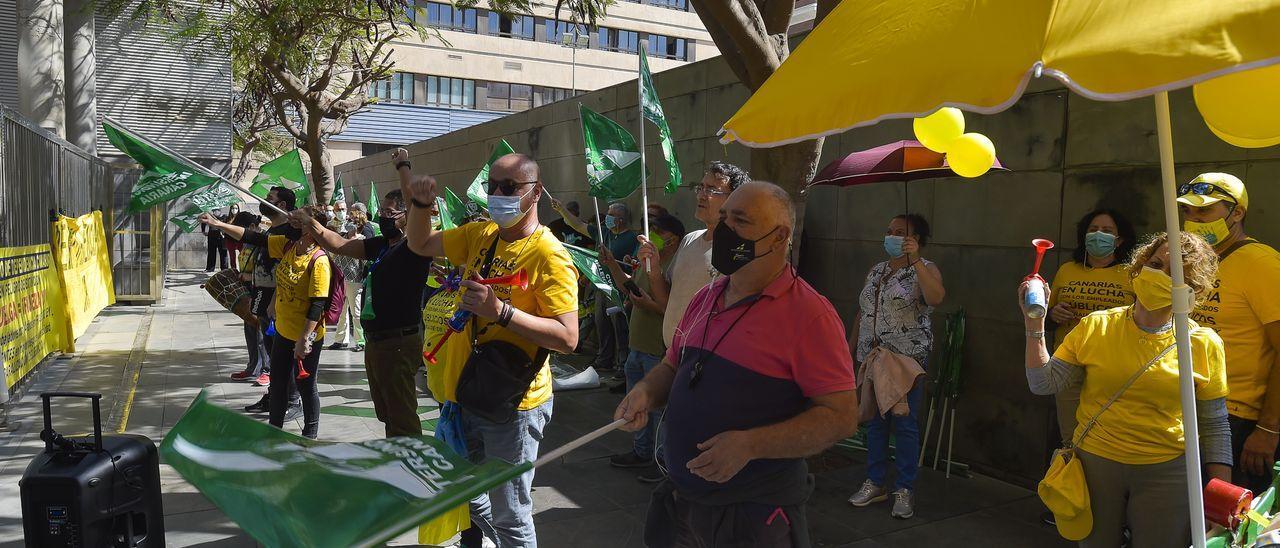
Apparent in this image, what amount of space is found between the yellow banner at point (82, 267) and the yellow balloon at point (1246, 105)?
35.2ft

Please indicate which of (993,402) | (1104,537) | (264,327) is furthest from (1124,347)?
(264,327)

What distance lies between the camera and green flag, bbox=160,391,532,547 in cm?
201

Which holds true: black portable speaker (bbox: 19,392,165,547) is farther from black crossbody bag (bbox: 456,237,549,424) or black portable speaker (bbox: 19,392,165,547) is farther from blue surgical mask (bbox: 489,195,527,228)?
blue surgical mask (bbox: 489,195,527,228)

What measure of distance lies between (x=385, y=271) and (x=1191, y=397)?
13.1 ft

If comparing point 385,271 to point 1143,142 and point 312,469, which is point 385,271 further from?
point 1143,142

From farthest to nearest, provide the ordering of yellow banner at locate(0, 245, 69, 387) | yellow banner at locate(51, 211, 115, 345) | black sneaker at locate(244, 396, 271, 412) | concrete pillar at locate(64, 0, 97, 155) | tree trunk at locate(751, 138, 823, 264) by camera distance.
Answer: concrete pillar at locate(64, 0, 97, 155), yellow banner at locate(51, 211, 115, 345), black sneaker at locate(244, 396, 271, 412), yellow banner at locate(0, 245, 69, 387), tree trunk at locate(751, 138, 823, 264)

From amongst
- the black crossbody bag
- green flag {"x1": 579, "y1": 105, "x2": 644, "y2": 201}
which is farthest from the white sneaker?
the black crossbody bag

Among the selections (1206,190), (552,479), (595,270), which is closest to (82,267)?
(552,479)

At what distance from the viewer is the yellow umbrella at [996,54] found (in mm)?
1576

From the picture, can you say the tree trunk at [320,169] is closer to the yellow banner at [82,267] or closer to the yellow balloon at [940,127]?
the yellow banner at [82,267]

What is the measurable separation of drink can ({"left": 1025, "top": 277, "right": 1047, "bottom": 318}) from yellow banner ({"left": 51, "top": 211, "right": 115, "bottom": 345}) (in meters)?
10.1

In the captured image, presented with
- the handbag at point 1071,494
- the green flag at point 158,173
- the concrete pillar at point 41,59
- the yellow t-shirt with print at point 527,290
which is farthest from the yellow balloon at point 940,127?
the concrete pillar at point 41,59

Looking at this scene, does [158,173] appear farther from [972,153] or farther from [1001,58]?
[1001,58]

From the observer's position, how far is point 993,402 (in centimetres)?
598
